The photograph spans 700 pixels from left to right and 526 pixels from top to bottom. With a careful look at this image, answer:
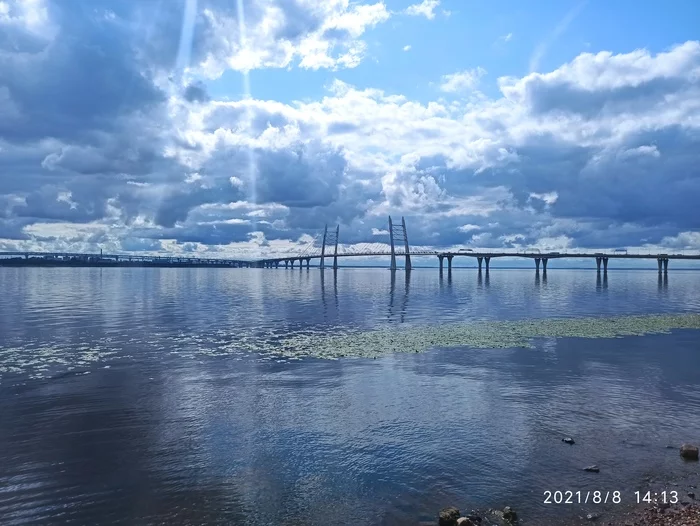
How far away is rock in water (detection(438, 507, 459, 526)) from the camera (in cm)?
1212

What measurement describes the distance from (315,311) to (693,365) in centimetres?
4175

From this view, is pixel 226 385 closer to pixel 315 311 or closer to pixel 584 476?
pixel 584 476

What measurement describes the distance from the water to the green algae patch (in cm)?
229

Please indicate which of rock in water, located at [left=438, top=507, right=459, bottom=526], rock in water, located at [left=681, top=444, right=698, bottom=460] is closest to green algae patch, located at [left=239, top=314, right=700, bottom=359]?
rock in water, located at [left=681, top=444, right=698, bottom=460]

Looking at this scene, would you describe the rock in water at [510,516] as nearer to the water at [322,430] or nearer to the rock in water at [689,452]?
the water at [322,430]

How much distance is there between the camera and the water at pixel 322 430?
44.4ft

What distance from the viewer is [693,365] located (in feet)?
103

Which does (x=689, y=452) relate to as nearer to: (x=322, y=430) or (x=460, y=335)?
(x=322, y=430)

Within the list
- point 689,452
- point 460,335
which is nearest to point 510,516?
point 689,452

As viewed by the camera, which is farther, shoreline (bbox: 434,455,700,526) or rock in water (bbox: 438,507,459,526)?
shoreline (bbox: 434,455,700,526)

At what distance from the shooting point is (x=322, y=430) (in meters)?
18.8

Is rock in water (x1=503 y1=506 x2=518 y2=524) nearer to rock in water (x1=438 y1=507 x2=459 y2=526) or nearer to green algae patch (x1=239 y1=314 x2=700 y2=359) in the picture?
rock in water (x1=438 y1=507 x2=459 y2=526)

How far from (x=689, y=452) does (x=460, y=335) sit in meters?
26.8

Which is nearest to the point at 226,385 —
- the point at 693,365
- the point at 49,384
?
the point at 49,384
